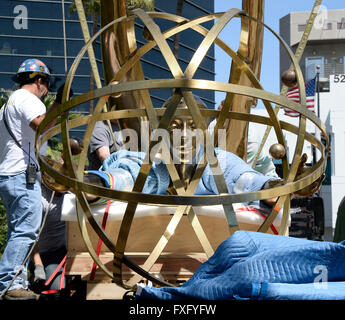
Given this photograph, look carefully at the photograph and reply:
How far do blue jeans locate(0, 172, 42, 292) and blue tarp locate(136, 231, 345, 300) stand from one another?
1.69 m

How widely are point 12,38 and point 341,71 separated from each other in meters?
23.0

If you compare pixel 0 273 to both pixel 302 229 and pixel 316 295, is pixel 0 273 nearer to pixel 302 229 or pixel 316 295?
pixel 316 295

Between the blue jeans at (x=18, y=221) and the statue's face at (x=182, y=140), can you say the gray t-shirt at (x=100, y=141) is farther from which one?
the statue's face at (x=182, y=140)

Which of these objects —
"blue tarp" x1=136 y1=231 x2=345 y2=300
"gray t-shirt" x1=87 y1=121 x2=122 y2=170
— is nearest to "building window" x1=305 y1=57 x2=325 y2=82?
"gray t-shirt" x1=87 y1=121 x2=122 y2=170

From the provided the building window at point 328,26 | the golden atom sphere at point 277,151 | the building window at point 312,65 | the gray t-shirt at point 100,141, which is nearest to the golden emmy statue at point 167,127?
the golden atom sphere at point 277,151

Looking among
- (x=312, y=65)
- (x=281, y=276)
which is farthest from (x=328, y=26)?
(x=281, y=276)

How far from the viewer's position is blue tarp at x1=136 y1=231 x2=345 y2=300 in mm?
Result: 1073

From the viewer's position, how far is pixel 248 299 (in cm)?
105

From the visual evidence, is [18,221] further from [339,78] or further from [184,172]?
[339,78]

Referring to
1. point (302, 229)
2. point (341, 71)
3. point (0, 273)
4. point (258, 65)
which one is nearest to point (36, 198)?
point (0, 273)

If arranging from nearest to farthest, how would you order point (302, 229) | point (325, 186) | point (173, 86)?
point (173, 86) → point (302, 229) → point (325, 186)

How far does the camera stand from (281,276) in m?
1.13

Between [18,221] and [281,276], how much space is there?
1.95 metres
